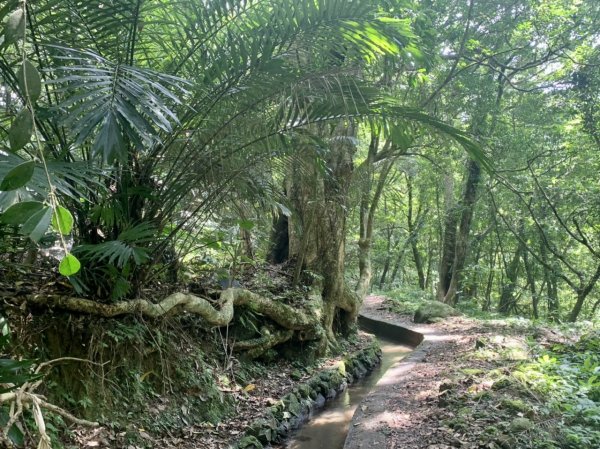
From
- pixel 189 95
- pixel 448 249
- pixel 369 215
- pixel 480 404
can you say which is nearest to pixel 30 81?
pixel 189 95

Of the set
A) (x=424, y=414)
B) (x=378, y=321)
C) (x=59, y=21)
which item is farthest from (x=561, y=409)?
(x=378, y=321)

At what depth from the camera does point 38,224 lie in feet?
2.98

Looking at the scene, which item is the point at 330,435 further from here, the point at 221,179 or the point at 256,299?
the point at 221,179

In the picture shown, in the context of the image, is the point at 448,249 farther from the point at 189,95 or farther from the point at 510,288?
the point at 189,95

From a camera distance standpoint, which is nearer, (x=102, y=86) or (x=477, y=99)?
(x=102, y=86)

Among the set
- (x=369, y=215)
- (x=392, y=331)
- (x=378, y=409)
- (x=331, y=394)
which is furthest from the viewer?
(x=392, y=331)

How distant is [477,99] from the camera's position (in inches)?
352

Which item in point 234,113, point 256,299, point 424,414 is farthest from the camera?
point 256,299

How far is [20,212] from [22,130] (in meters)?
0.18

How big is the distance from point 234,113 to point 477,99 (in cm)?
683

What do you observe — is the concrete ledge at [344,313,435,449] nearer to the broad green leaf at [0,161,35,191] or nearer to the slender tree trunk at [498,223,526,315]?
the broad green leaf at [0,161,35,191]

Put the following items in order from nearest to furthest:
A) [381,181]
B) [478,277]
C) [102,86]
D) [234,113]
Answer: [102,86] → [234,113] → [381,181] → [478,277]

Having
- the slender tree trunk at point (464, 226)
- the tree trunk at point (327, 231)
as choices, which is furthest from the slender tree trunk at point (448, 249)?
the tree trunk at point (327, 231)

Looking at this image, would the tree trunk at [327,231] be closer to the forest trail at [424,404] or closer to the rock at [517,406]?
the forest trail at [424,404]
